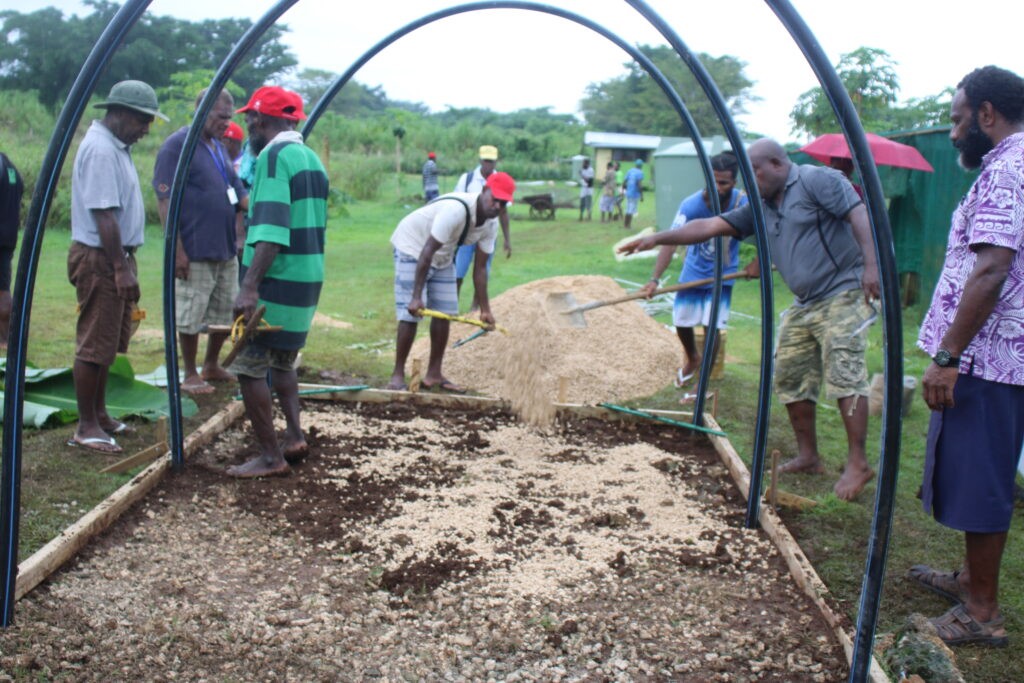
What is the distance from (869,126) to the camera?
15.9 meters

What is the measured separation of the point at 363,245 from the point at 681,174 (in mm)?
5825

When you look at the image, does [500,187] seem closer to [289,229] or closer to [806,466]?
[289,229]

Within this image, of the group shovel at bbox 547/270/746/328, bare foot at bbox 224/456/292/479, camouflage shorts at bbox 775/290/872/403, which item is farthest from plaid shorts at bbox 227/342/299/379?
camouflage shorts at bbox 775/290/872/403

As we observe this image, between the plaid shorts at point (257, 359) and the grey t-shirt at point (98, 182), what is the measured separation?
0.94m

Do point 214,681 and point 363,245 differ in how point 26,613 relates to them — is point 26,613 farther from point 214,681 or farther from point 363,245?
point 363,245

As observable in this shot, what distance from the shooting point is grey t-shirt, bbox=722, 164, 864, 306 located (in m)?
4.48

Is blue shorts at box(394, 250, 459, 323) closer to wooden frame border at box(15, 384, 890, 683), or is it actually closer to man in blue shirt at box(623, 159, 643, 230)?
wooden frame border at box(15, 384, 890, 683)

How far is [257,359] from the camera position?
430 cm

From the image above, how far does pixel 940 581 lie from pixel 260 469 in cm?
309

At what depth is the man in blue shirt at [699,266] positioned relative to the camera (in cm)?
625

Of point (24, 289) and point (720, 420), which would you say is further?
point (720, 420)

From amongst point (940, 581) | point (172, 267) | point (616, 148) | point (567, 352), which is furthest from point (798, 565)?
point (616, 148)

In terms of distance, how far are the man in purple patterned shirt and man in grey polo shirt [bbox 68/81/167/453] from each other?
364cm

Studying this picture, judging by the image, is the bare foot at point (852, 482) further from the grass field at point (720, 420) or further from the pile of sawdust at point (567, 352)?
the pile of sawdust at point (567, 352)
